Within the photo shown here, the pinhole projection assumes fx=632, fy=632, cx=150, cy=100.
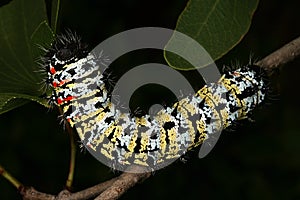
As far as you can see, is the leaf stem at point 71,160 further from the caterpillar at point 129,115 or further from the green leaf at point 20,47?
the green leaf at point 20,47

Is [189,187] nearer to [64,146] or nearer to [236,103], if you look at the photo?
[64,146]

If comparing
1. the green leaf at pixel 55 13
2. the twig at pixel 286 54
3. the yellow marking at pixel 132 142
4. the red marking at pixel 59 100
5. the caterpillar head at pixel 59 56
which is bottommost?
the yellow marking at pixel 132 142

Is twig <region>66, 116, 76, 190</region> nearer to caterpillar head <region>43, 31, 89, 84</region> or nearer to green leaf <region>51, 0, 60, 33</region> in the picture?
caterpillar head <region>43, 31, 89, 84</region>

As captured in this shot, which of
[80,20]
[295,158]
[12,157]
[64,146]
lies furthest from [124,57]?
[295,158]

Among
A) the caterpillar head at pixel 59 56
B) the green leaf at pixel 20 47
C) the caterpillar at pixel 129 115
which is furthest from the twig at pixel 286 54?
the green leaf at pixel 20 47

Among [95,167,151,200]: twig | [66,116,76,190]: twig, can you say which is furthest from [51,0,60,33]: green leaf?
[95,167,151,200]: twig
